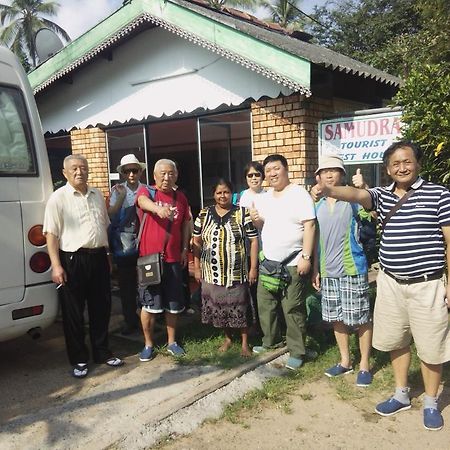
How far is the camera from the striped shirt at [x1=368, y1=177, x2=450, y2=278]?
2.80 metres

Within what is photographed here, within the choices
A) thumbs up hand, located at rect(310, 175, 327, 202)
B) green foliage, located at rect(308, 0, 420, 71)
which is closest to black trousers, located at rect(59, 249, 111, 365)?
thumbs up hand, located at rect(310, 175, 327, 202)

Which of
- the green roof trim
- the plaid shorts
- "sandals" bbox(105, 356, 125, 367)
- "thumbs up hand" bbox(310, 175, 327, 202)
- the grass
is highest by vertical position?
the green roof trim

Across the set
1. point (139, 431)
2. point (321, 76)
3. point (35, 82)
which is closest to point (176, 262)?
point (139, 431)

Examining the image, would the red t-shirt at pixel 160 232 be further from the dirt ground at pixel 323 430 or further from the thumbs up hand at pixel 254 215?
the dirt ground at pixel 323 430

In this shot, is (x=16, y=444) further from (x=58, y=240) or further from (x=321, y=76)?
(x=321, y=76)

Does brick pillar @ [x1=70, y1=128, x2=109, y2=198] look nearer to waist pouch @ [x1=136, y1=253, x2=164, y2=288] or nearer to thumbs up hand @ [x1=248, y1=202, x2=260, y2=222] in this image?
waist pouch @ [x1=136, y1=253, x2=164, y2=288]

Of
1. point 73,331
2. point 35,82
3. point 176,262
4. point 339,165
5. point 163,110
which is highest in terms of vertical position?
point 35,82

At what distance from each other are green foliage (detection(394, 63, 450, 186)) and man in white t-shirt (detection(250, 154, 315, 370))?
1.09m

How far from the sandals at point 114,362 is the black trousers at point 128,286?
809 mm

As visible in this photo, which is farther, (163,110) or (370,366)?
(163,110)

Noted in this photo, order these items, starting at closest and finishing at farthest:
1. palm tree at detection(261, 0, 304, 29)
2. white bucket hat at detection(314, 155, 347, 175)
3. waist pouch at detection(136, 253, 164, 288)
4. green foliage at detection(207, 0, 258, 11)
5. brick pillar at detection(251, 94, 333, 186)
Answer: white bucket hat at detection(314, 155, 347, 175) < waist pouch at detection(136, 253, 164, 288) < brick pillar at detection(251, 94, 333, 186) < green foliage at detection(207, 0, 258, 11) < palm tree at detection(261, 0, 304, 29)

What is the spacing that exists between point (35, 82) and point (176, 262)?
491 cm

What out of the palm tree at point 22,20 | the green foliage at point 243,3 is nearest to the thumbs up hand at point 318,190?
the green foliage at point 243,3

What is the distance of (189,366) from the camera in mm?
3967
